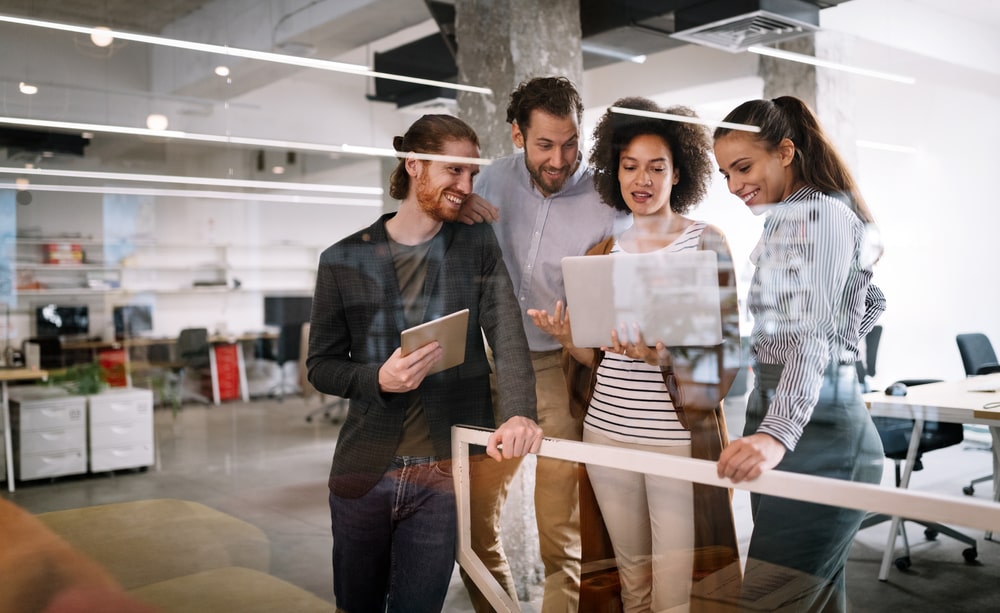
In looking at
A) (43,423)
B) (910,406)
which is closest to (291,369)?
(43,423)

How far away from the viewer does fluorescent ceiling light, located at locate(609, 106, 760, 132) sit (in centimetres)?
209

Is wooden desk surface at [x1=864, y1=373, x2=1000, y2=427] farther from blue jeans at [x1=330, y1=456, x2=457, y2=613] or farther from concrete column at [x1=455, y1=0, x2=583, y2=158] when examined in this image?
concrete column at [x1=455, y1=0, x2=583, y2=158]

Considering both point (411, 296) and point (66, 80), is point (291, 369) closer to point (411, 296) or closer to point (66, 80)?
point (411, 296)

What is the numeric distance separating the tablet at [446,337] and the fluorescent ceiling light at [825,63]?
1.16 m

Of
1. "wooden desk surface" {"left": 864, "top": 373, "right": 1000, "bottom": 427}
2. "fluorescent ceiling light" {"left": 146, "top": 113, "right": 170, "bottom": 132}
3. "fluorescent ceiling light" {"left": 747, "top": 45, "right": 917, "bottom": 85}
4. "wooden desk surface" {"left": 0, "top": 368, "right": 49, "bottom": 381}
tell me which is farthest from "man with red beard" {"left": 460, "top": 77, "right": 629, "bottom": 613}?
"wooden desk surface" {"left": 0, "top": 368, "right": 49, "bottom": 381}

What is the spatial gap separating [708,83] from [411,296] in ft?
3.58

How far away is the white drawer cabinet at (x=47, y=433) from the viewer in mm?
2205

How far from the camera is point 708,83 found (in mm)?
2316

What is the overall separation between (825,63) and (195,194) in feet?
6.27

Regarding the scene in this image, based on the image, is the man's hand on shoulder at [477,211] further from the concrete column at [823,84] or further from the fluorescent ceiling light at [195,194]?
the concrete column at [823,84]

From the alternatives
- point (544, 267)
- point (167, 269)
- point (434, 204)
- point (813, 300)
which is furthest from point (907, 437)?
point (167, 269)

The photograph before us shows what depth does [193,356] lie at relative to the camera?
94.7 inches

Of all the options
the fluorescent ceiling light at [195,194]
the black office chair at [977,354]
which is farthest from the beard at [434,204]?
the black office chair at [977,354]

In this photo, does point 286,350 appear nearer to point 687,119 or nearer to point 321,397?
point 321,397
